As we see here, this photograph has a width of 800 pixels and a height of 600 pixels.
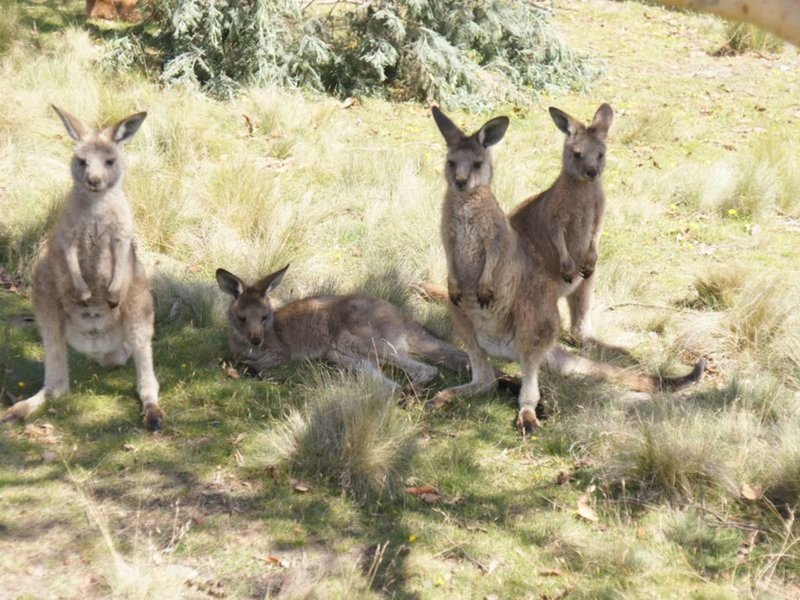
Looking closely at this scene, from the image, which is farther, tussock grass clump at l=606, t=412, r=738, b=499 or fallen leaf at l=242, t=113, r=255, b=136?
fallen leaf at l=242, t=113, r=255, b=136

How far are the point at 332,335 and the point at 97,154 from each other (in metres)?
2.01

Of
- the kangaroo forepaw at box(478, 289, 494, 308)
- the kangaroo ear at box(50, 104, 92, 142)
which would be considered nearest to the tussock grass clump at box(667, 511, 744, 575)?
the kangaroo forepaw at box(478, 289, 494, 308)

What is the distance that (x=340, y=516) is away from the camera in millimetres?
4871

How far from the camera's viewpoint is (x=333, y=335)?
6.68 m

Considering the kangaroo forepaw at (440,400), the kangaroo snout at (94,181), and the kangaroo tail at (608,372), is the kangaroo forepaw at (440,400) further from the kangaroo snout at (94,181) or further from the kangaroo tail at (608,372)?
the kangaroo snout at (94,181)

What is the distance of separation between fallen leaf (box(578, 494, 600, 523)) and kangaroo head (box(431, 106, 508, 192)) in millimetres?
2061

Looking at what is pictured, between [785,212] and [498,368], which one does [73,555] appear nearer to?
[498,368]

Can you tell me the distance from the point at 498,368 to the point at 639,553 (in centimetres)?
247

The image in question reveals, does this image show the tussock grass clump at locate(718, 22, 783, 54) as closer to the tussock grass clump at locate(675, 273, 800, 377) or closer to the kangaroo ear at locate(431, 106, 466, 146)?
the tussock grass clump at locate(675, 273, 800, 377)

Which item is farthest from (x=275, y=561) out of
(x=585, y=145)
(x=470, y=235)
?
(x=585, y=145)

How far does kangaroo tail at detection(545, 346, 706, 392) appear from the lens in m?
6.06

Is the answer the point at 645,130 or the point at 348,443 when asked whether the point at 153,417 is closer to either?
the point at 348,443

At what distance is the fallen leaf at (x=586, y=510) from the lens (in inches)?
192

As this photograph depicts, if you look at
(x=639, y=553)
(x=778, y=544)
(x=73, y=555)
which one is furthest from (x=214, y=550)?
(x=778, y=544)
